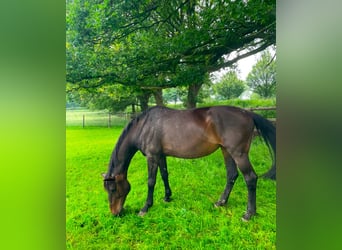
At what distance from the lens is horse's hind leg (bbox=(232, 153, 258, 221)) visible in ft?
3.82

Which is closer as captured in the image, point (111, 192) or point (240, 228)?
point (240, 228)

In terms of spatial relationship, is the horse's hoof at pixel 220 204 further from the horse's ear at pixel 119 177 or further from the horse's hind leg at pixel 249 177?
the horse's ear at pixel 119 177

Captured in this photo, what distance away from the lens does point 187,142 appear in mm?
1240

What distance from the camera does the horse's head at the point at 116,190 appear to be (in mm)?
1293

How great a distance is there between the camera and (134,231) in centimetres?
125

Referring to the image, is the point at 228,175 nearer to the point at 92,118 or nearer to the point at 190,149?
the point at 190,149

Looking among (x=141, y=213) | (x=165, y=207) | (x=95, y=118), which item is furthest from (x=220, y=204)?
(x=95, y=118)

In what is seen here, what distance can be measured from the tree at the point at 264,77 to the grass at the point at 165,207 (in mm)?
234

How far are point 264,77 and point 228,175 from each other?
0.50 meters
